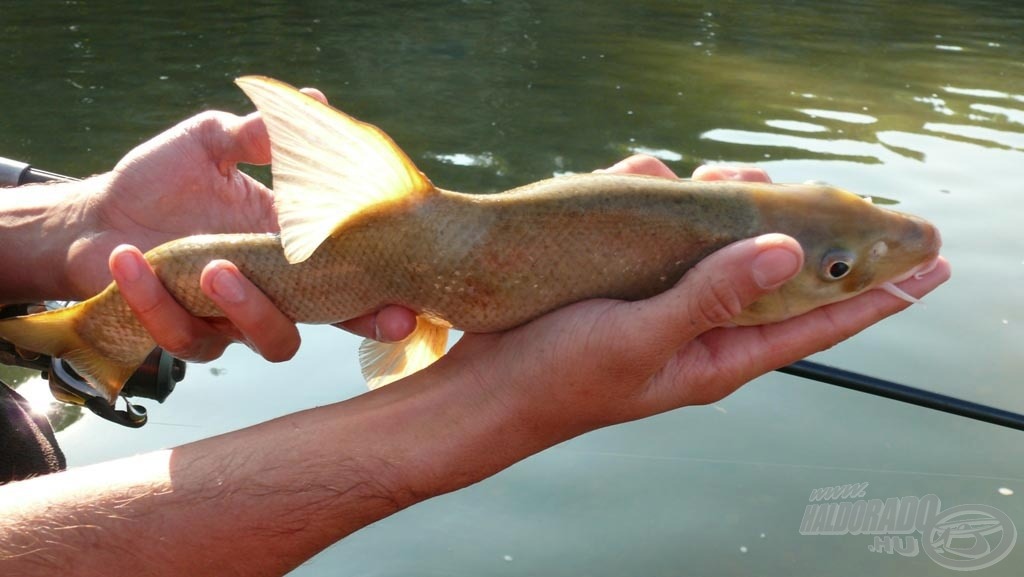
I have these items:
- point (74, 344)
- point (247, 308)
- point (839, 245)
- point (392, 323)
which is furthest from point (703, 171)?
point (74, 344)

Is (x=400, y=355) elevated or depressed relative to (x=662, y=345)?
depressed

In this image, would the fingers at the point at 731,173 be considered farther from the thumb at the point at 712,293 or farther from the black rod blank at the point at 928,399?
the black rod blank at the point at 928,399

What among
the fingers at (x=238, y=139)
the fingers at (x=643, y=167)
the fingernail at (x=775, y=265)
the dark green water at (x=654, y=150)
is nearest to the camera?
the fingernail at (x=775, y=265)

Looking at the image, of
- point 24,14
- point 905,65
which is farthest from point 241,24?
point 905,65

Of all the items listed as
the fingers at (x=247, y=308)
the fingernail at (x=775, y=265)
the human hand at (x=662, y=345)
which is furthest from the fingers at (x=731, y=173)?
the fingers at (x=247, y=308)

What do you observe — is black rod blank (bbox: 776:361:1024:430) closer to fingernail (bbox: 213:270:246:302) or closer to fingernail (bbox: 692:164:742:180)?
fingernail (bbox: 692:164:742:180)

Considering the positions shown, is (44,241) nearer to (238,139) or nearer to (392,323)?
(238,139)

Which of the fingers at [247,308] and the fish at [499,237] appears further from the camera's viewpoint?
the fingers at [247,308]
